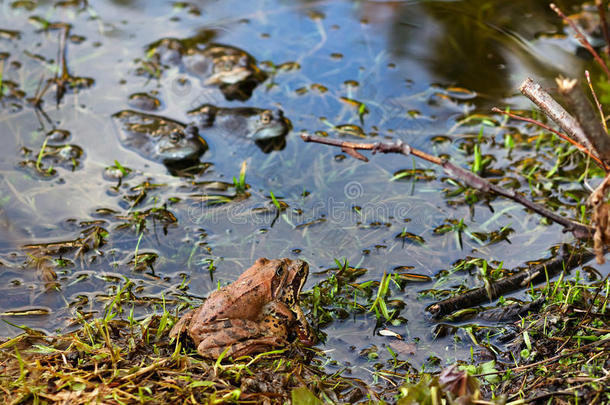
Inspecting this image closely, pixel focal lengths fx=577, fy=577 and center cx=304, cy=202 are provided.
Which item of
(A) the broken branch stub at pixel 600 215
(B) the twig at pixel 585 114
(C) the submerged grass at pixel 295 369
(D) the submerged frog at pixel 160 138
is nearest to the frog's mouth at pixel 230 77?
(D) the submerged frog at pixel 160 138

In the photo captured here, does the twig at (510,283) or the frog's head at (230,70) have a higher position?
the frog's head at (230,70)

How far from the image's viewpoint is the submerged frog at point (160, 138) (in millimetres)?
5191

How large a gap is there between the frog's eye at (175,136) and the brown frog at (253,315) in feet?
6.47

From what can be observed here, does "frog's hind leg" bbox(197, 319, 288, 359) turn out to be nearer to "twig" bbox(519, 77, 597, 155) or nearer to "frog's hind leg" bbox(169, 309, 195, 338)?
"frog's hind leg" bbox(169, 309, 195, 338)

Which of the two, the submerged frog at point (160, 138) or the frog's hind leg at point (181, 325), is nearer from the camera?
the frog's hind leg at point (181, 325)

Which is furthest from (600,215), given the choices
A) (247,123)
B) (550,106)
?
(247,123)

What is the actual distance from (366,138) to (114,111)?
2.50 meters

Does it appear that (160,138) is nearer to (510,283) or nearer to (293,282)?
(293,282)

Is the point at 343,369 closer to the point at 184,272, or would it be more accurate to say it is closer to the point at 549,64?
the point at 184,272

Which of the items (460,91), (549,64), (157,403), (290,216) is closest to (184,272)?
(290,216)

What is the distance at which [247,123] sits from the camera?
550 cm

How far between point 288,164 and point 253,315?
1.93m

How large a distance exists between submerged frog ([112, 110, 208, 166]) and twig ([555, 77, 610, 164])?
3416mm

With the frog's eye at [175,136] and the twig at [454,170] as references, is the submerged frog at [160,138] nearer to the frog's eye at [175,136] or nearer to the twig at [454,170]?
the frog's eye at [175,136]
